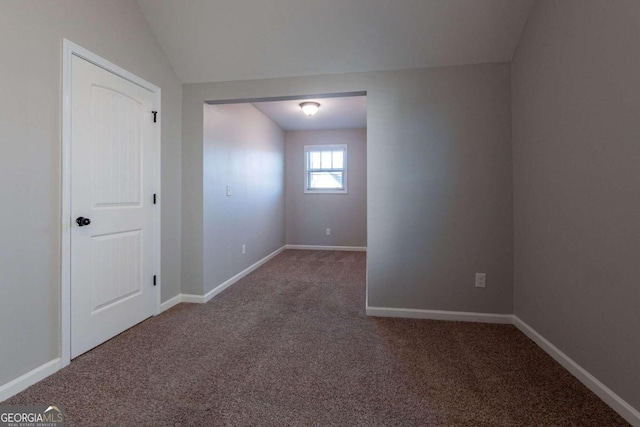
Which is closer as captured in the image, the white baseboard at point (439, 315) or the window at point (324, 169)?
the white baseboard at point (439, 315)

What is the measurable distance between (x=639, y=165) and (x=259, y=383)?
219 cm

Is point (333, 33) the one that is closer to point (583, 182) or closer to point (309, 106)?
point (309, 106)

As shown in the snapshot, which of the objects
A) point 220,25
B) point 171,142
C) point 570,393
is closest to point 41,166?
point 171,142

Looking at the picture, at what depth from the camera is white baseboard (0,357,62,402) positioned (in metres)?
1.54

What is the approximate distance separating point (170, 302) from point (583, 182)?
132 inches

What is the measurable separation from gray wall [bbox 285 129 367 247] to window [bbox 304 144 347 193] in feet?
0.34

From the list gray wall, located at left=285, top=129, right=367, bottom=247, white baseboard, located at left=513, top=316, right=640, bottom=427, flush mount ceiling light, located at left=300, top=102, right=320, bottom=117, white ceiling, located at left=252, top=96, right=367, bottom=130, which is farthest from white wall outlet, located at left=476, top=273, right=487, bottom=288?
gray wall, located at left=285, top=129, right=367, bottom=247

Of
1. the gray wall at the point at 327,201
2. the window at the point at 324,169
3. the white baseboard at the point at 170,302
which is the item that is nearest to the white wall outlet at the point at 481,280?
the white baseboard at the point at 170,302

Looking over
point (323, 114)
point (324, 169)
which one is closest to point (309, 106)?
point (323, 114)

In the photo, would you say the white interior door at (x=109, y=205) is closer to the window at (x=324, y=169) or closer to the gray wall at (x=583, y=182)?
the gray wall at (x=583, y=182)

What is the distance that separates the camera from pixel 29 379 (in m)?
1.65

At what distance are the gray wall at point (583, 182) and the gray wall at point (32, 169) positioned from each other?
10.1 feet

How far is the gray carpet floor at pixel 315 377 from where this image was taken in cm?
Result: 143

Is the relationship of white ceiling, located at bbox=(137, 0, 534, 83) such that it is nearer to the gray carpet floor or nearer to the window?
the gray carpet floor
